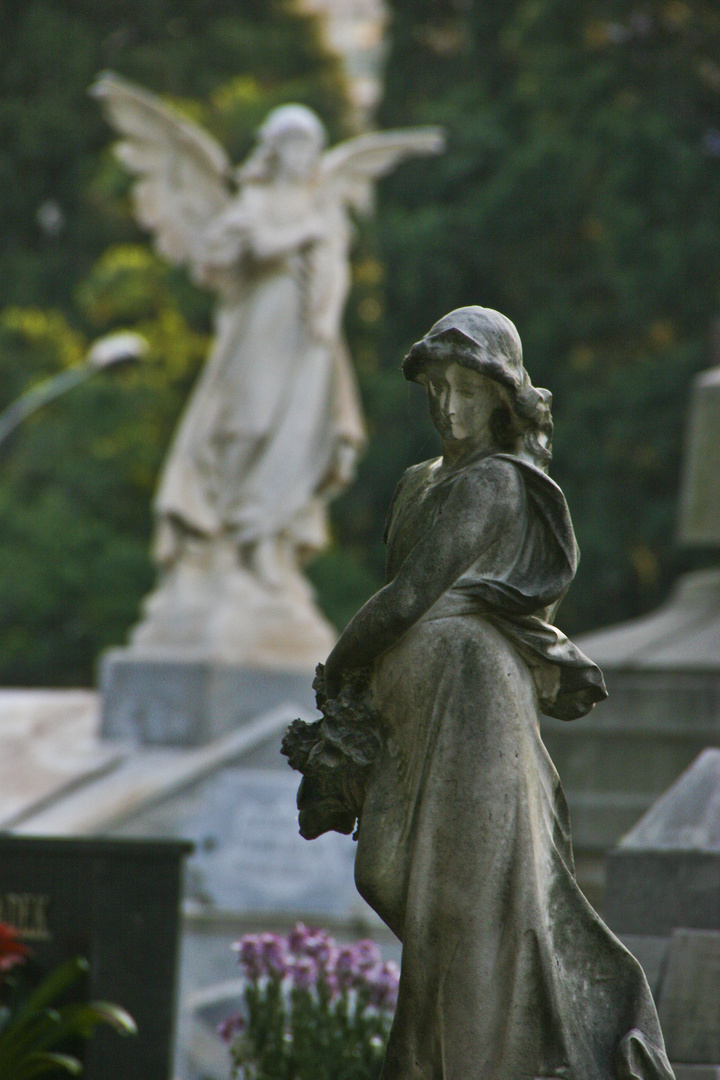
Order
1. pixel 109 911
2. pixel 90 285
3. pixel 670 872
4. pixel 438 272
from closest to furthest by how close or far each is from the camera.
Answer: pixel 670 872
pixel 109 911
pixel 438 272
pixel 90 285

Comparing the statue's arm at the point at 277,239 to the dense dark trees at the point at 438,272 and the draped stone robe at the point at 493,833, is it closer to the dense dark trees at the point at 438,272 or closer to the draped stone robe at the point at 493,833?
the draped stone robe at the point at 493,833

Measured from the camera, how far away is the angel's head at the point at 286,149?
12.5m

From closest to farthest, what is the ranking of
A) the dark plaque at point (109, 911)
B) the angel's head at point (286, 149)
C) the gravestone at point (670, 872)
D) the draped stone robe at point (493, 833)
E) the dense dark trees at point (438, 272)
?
the draped stone robe at point (493, 833) < the gravestone at point (670, 872) < the dark plaque at point (109, 911) < the angel's head at point (286, 149) < the dense dark trees at point (438, 272)

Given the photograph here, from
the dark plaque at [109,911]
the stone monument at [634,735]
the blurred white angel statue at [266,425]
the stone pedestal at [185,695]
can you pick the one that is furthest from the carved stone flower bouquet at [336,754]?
the blurred white angel statue at [266,425]

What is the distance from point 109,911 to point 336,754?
3.23 metres

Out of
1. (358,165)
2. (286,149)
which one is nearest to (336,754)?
(286,149)

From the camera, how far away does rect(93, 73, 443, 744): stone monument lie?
12.3 m

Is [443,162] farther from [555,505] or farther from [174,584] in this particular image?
[555,505]

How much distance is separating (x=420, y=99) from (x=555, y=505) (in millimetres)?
24803

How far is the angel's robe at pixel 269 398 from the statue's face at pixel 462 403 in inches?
363

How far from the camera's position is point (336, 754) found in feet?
10.4

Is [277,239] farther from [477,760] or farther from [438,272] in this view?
[438,272]

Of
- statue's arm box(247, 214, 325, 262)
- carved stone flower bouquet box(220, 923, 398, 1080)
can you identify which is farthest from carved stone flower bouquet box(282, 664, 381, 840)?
statue's arm box(247, 214, 325, 262)

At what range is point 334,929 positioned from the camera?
9.21 meters
